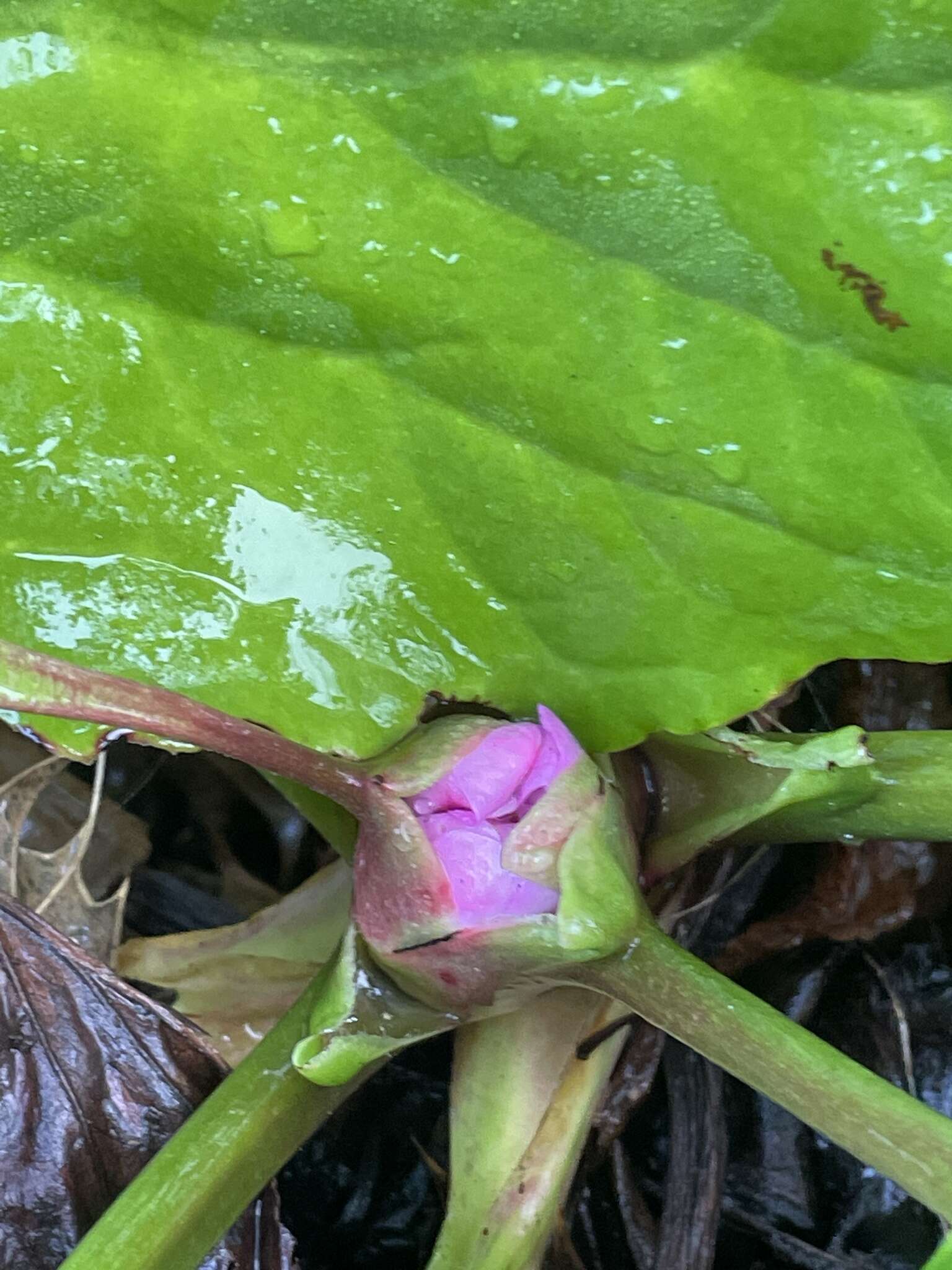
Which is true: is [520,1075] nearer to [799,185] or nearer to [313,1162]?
[313,1162]

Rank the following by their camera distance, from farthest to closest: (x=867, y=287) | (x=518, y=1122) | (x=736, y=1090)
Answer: (x=736, y=1090) → (x=518, y=1122) → (x=867, y=287)

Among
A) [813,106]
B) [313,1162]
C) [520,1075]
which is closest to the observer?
[813,106]

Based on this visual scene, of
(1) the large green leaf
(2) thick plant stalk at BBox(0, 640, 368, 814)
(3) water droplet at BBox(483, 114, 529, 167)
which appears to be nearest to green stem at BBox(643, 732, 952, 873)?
(1) the large green leaf

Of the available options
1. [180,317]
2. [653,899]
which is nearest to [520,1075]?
[653,899]

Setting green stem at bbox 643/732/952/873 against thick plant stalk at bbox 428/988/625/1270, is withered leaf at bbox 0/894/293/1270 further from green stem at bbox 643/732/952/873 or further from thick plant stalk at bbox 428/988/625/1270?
green stem at bbox 643/732/952/873

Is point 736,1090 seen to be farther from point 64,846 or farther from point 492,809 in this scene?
point 64,846

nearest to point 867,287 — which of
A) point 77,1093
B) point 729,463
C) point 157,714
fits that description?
point 729,463

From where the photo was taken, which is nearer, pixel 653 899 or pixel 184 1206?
pixel 184 1206
